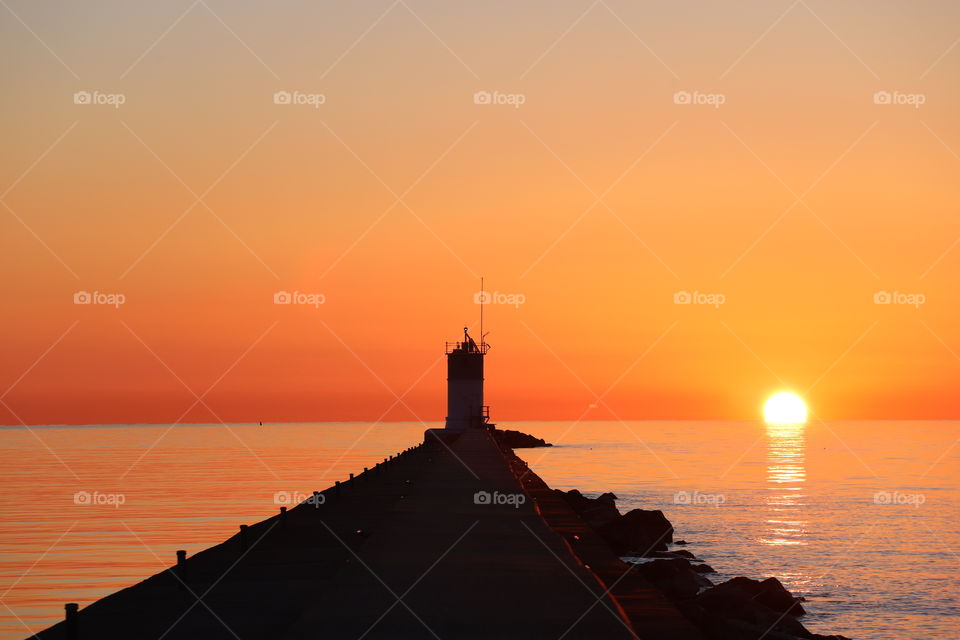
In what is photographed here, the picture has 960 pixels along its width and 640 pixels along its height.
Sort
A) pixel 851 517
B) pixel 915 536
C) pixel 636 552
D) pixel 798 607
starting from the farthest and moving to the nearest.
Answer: pixel 851 517, pixel 915 536, pixel 636 552, pixel 798 607

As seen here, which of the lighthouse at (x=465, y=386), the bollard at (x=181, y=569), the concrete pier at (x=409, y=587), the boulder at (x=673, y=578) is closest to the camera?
the concrete pier at (x=409, y=587)

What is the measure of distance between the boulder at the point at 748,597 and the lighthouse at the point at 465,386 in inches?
2062

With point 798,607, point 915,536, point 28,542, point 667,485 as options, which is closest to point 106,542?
point 28,542

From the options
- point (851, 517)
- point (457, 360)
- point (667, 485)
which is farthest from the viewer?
point (457, 360)

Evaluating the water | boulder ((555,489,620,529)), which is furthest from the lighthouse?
boulder ((555,489,620,529))

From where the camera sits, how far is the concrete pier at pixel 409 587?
11.0 meters

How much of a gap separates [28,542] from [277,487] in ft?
70.2

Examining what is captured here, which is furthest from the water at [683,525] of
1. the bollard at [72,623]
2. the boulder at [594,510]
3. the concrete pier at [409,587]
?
the bollard at [72,623]

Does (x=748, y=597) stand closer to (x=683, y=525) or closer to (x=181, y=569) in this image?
(x=181, y=569)

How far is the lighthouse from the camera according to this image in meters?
74.9

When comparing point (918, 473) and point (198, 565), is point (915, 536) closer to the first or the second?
point (198, 565)

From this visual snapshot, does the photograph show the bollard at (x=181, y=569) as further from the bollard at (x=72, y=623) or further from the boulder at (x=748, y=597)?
the boulder at (x=748, y=597)

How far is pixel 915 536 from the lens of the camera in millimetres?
37938

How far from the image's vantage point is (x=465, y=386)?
7638 centimetres
